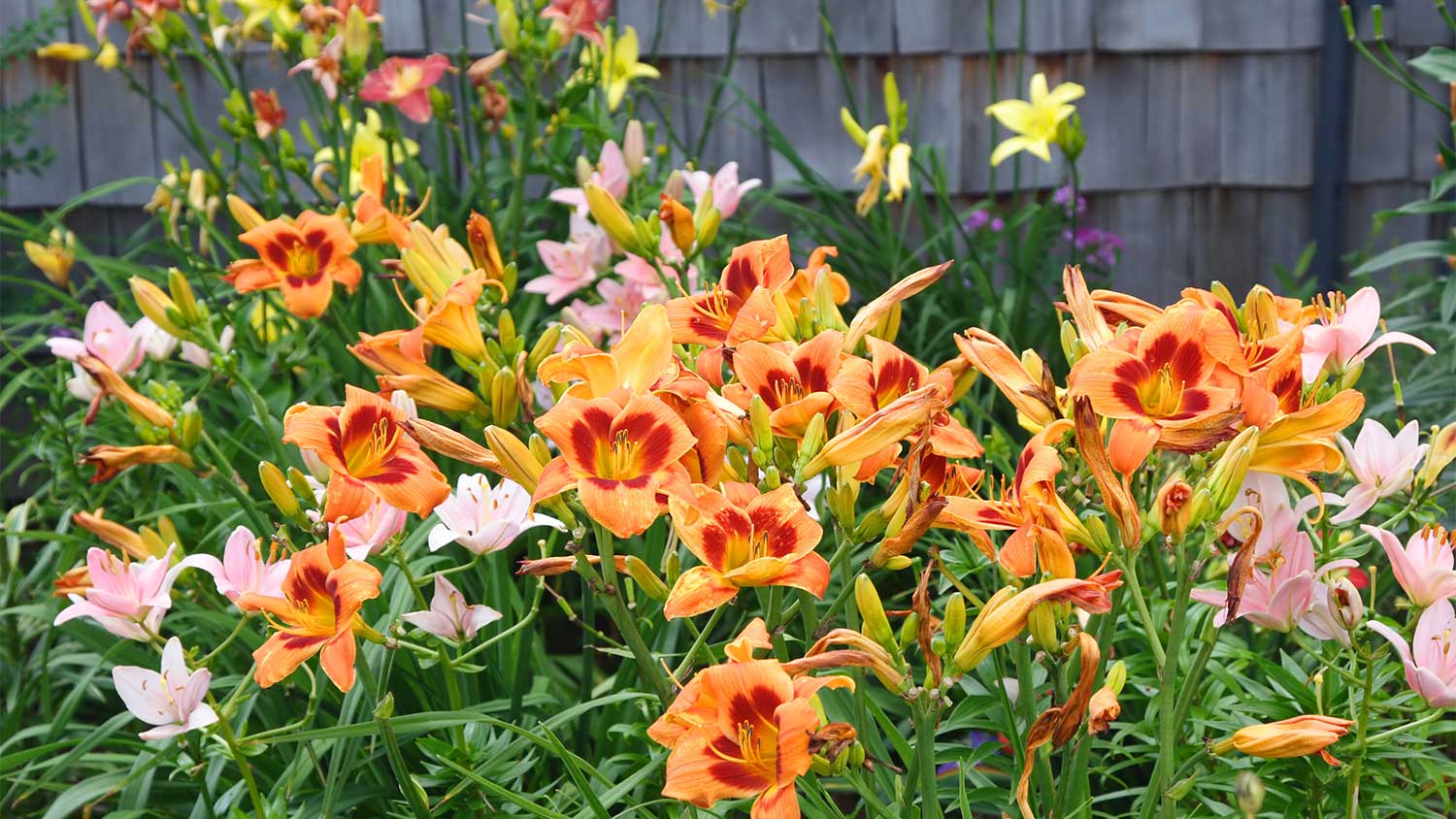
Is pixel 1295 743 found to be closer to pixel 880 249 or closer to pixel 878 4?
pixel 880 249

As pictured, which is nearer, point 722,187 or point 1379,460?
point 1379,460

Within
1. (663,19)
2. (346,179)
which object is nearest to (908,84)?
(663,19)

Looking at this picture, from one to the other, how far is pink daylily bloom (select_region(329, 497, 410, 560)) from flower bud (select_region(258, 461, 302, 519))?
0.19 ft

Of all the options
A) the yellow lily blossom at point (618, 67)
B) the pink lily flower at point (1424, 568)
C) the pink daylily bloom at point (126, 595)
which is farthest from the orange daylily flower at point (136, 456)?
the yellow lily blossom at point (618, 67)

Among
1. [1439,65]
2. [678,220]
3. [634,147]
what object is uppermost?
[1439,65]

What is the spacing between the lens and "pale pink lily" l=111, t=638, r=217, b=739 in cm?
125

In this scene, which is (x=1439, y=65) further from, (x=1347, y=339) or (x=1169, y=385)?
(x=1169, y=385)

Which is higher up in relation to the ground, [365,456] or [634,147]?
[634,147]

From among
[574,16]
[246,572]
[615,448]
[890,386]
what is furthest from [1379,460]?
[574,16]

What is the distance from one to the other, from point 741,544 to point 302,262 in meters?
1.09

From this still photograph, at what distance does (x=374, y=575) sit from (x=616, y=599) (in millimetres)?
202

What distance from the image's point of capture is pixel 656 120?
3648mm

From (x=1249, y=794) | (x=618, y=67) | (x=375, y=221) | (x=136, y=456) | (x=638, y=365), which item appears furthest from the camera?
(x=618, y=67)

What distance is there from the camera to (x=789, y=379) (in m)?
1.07
